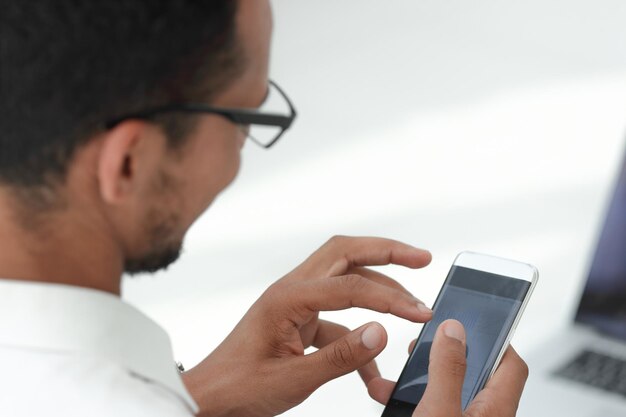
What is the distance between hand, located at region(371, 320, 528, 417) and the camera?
72 centimetres

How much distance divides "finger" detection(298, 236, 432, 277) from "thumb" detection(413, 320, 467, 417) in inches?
6.0

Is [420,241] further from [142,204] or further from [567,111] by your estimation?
[142,204]

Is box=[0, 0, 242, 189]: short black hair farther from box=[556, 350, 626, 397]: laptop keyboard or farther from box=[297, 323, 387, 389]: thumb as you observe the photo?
box=[556, 350, 626, 397]: laptop keyboard

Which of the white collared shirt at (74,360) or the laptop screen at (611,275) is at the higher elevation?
the white collared shirt at (74,360)

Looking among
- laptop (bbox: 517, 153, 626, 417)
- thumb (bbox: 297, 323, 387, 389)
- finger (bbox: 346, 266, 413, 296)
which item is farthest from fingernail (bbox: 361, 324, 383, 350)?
laptop (bbox: 517, 153, 626, 417)

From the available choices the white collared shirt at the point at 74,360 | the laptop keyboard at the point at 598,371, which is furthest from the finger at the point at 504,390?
the laptop keyboard at the point at 598,371

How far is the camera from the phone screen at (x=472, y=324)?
0.83 meters

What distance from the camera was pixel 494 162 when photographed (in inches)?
77.6

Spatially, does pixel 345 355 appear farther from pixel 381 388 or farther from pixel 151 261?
pixel 151 261

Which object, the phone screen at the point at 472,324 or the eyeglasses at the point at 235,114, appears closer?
the eyeglasses at the point at 235,114

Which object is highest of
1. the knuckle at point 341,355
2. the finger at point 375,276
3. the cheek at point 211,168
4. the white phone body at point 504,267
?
the cheek at point 211,168

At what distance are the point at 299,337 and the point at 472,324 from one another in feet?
0.49

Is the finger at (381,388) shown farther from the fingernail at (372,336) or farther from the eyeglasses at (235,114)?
the eyeglasses at (235,114)

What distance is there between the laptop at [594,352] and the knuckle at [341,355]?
0.36 metres
